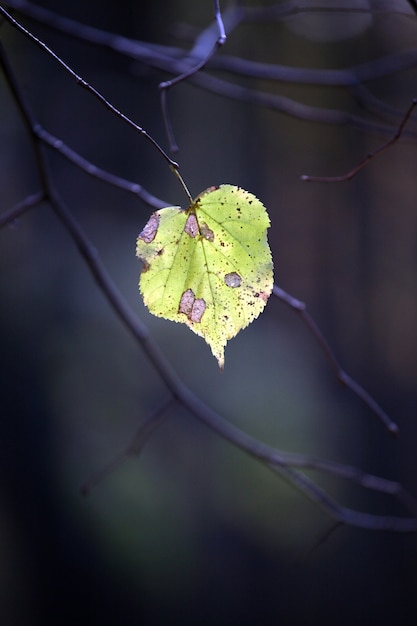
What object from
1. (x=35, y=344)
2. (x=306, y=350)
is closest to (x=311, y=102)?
(x=306, y=350)

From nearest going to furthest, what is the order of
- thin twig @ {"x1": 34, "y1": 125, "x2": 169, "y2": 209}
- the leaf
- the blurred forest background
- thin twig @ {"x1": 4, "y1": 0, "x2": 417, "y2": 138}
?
the leaf → thin twig @ {"x1": 34, "y1": 125, "x2": 169, "y2": 209} → thin twig @ {"x1": 4, "y1": 0, "x2": 417, "y2": 138} → the blurred forest background

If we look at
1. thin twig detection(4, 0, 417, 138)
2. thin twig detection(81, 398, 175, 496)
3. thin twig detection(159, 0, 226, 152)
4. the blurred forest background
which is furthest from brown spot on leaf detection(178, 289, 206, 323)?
the blurred forest background

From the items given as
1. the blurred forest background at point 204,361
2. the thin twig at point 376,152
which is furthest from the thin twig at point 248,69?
the blurred forest background at point 204,361

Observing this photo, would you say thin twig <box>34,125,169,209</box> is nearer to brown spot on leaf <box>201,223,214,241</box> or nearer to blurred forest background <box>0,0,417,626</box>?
brown spot on leaf <box>201,223,214,241</box>

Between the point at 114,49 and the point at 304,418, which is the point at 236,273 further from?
the point at 304,418

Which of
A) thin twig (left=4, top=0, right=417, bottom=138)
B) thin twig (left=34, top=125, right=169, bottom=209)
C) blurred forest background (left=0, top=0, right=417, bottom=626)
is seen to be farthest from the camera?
blurred forest background (left=0, top=0, right=417, bottom=626)

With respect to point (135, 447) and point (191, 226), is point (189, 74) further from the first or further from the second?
point (135, 447)
